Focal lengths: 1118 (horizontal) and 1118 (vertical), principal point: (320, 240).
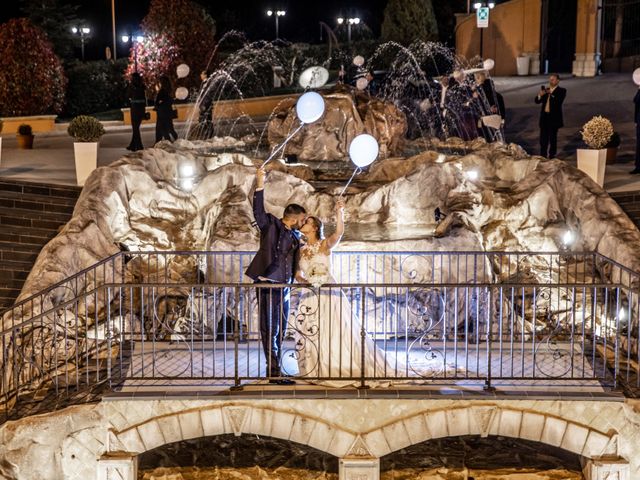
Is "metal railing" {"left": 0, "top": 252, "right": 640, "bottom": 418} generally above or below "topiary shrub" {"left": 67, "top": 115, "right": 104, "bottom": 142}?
below

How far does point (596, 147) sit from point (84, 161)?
299 inches

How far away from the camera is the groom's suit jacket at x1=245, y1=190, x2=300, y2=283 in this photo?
10.4 metres


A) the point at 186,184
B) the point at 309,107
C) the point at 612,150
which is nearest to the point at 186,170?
the point at 186,184

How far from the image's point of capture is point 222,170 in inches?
610

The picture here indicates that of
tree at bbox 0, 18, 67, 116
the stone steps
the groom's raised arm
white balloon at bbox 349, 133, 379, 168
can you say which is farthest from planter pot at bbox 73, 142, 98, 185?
tree at bbox 0, 18, 67, 116

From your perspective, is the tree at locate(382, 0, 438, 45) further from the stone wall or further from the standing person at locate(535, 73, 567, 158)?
the stone wall

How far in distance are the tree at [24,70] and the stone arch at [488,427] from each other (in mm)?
20895

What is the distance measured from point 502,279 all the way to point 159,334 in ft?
14.6

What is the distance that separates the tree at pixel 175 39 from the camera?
3181 cm

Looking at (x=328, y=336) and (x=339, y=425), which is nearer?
(x=339, y=425)

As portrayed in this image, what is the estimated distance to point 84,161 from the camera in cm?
1677

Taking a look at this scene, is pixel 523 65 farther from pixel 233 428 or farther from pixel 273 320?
pixel 233 428

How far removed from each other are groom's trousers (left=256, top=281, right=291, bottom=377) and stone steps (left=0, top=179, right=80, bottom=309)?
4.83 m

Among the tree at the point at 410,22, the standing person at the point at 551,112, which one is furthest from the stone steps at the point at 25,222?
the tree at the point at 410,22
